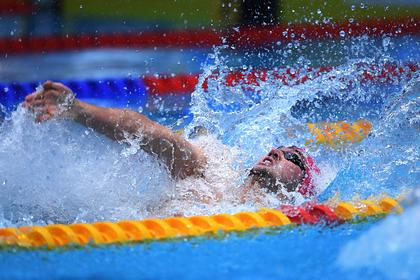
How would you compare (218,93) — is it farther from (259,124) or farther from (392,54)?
(392,54)

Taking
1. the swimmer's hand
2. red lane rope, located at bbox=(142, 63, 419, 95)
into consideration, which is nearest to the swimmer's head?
the swimmer's hand

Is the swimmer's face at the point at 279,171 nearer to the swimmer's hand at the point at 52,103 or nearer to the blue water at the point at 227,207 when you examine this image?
the blue water at the point at 227,207

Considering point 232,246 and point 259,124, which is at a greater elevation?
point 259,124

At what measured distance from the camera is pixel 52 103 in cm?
239

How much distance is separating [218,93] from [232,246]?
8.06 ft

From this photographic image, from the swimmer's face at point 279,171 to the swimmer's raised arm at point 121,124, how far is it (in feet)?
0.82

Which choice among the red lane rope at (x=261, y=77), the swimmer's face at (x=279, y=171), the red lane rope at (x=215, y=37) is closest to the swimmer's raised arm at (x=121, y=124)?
the swimmer's face at (x=279, y=171)

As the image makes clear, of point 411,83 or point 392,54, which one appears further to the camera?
point 392,54

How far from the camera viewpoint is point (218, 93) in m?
4.54

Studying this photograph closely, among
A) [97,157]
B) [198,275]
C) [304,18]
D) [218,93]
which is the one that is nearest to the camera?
[198,275]

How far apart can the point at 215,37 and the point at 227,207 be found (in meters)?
3.80

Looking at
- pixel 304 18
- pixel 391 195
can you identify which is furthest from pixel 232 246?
pixel 304 18

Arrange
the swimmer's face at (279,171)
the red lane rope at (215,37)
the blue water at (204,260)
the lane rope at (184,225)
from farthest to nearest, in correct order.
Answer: the red lane rope at (215,37) < the swimmer's face at (279,171) < the lane rope at (184,225) < the blue water at (204,260)

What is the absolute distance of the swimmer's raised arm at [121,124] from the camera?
240 cm
